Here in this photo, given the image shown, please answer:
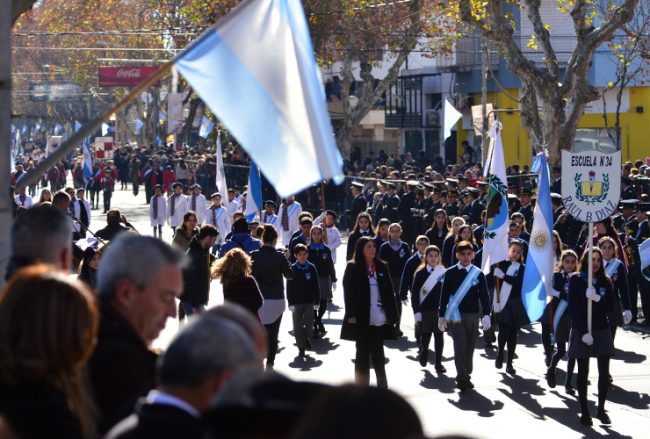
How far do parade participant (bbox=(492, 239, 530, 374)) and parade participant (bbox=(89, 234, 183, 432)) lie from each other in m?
10.7

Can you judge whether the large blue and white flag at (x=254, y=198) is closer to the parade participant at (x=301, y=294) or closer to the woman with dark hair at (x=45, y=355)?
the parade participant at (x=301, y=294)

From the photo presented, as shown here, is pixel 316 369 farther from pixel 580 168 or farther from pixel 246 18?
pixel 246 18

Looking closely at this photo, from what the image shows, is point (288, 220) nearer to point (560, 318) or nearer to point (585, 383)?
point (560, 318)

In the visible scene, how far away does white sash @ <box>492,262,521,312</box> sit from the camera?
15.0 metres

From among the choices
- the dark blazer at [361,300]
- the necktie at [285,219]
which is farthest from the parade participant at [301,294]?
the necktie at [285,219]

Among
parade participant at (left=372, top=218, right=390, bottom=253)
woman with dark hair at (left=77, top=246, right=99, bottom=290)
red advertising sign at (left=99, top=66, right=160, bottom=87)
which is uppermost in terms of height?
red advertising sign at (left=99, top=66, right=160, bottom=87)

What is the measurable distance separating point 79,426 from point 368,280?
31.2ft

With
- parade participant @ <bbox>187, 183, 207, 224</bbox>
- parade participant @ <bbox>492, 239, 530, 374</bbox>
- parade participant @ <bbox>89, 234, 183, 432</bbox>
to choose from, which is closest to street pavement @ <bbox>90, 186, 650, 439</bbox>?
parade participant @ <bbox>492, 239, 530, 374</bbox>

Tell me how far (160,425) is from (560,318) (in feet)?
36.5

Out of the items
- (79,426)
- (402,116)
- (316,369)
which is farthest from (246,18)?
(402,116)

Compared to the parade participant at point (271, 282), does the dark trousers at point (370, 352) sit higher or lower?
lower

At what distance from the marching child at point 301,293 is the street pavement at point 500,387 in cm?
30

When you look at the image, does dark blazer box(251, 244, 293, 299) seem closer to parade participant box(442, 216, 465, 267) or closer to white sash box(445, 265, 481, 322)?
white sash box(445, 265, 481, 322)

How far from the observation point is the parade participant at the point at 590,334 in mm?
12023
